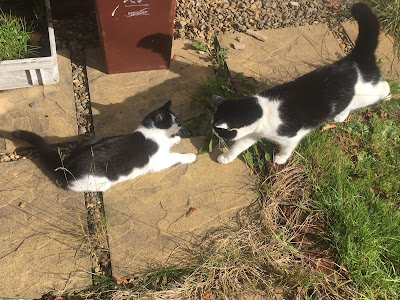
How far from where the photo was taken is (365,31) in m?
2.68

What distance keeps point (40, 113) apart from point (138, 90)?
0.84 meters

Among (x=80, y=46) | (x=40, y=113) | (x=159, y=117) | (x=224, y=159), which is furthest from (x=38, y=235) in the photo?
(x=80, y=46)

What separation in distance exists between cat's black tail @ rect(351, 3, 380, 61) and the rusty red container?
54.3 inches

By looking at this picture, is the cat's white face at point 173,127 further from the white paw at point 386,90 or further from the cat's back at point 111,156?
the white paw at point 386,90

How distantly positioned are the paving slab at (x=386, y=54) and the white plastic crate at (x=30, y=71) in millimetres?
2950

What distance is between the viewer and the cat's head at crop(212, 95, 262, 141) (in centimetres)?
250

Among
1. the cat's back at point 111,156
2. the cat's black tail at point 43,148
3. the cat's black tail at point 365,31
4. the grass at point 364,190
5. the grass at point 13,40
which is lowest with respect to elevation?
the grass at point 364,190

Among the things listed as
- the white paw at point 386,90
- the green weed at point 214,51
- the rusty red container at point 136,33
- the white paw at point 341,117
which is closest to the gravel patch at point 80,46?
the rusty red container at point 136,33

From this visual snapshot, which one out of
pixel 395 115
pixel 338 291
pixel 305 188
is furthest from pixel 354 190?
pixel 395 115

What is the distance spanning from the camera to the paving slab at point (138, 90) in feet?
10.3

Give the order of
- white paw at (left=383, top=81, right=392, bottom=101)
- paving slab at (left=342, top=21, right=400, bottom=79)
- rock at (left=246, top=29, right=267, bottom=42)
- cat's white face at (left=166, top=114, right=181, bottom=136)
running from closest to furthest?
cat's white face at (left=166, top=114, right=181, bottom=136) < white paw at (left=383, top=81, right=392, bottom=101) < paving slab at (left=342, top=21, right=400, bottom=79) < rock at (left=246, top=29, right=267, bottom=42)

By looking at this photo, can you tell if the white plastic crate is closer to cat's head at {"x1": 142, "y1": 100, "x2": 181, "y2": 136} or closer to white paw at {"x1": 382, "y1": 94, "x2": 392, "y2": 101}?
cat's head at {"x1": 142, "y1": 100, "x2": 181, "y2": 136}

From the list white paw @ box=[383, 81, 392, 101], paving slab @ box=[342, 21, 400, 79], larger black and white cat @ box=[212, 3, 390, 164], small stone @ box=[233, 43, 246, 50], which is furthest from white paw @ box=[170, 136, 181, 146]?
paving slab @ box=[342, 21, 400, 79]

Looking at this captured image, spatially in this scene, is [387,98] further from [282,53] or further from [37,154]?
[37,154]
